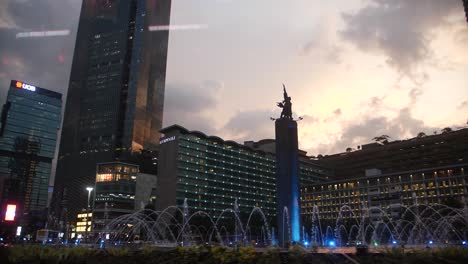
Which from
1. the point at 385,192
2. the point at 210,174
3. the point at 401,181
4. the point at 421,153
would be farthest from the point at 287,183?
the point at 421,153

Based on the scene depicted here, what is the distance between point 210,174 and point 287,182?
10972cm

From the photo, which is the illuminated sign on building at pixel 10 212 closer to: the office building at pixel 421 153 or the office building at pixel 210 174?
the office building at pixel 210 174

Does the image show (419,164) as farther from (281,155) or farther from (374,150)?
(281,155)

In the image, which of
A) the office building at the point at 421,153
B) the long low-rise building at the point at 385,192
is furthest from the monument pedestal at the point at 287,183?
the office building at the point at 421,153

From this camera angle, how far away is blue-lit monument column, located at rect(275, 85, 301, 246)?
179ft

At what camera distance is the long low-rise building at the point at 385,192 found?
137 m

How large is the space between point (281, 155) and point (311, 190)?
415 ft

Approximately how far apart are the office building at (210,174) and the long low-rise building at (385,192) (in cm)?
2332

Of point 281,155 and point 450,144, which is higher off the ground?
point 450,144

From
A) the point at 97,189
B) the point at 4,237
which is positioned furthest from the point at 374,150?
the point at 4,237

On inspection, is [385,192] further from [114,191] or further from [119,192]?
[114,191]

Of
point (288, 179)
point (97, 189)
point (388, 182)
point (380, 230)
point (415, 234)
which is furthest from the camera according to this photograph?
point (97, 189)

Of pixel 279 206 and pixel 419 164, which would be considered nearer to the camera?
pixel 279 206

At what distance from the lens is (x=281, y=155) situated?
5769 centimetres
